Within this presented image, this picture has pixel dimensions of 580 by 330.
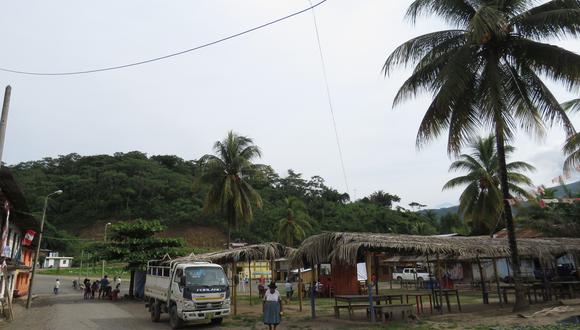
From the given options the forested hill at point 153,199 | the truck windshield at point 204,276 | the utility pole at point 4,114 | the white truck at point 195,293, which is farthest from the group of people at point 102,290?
the forested hill at point 153,199

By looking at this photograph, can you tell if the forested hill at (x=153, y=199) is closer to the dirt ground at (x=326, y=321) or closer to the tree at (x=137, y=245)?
the tree at (x=137, y=245)

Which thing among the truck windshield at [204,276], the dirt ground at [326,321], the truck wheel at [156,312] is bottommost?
the dirt ground at [326,321]

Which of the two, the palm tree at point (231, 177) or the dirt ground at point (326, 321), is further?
the palm tree at point (231, 177)

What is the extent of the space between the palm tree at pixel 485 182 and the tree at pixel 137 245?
2061 centimetres

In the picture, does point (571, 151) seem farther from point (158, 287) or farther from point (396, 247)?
point (158, 287)

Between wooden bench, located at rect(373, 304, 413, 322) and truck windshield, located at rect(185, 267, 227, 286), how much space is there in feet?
18.1

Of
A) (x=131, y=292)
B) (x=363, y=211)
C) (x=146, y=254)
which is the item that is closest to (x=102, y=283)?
(x=131, y=292)

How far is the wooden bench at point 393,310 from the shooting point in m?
14.5

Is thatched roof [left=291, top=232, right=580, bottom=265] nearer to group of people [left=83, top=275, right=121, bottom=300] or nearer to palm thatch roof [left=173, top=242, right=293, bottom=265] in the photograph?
palm thatch roof [left=173, top=242, right=293, bottom=265]

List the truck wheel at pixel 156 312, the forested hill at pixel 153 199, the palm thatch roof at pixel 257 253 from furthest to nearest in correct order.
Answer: the forested hill at pixel 153 199 < the palm thatch roof at pixel 257 253 < the truck wheel at pixel 156 312

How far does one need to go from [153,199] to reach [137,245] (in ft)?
201

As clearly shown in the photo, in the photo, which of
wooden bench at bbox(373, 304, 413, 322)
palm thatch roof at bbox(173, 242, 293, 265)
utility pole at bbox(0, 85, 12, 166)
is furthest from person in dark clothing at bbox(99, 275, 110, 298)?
wooden bench at bbox(373, 304, 413, 322)

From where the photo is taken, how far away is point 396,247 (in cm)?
1515

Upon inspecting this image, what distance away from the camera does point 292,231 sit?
4456cm
